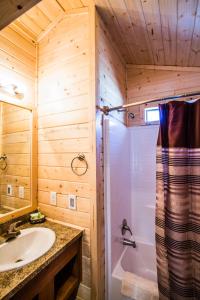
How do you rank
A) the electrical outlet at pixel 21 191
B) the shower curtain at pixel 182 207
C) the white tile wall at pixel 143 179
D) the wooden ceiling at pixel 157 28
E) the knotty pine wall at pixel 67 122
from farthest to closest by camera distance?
the white tile wall at pixel 143 179, the electrical outlet at pixel 21 191, the knotty pine wall at pixel 67 122, the wooden ceiling at pixel 157 28, the shower curtain at pixel 182 207

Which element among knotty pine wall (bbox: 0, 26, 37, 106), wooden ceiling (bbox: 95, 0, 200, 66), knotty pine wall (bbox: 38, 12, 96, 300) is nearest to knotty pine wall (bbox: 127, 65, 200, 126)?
wooden ceiling (bbox: 95, 0, 200, 66)

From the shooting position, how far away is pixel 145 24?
1447 mm

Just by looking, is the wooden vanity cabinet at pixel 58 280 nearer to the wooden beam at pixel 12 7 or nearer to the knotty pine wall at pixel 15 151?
the knotty pine wall at pixel 15 151

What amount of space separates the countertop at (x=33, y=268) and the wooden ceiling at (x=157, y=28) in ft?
6.30

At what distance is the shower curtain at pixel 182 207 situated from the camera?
3.65ft

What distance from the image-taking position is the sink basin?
1.17m

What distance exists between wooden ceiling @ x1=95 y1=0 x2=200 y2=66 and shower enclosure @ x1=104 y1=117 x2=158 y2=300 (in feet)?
2.85

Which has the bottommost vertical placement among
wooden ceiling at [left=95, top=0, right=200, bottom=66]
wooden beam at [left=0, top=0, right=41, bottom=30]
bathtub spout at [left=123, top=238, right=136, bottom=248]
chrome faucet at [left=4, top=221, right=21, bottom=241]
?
bathtub spout at [left=123, top=238, right=136, bottom=248]

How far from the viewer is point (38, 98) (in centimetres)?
174

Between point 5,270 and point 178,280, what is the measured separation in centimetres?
114

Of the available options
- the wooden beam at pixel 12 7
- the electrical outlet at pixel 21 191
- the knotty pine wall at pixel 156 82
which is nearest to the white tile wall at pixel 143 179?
the knotty pine wall at pixel 156 82

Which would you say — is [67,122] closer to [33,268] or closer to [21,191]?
[21,191]

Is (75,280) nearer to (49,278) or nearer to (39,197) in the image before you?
(49,278)

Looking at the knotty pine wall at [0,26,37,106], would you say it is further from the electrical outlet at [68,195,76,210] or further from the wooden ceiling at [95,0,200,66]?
the electrical outlet at [68,195,76,210]
